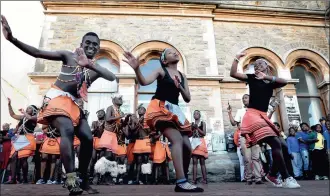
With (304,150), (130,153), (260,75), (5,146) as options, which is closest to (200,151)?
(130,153)

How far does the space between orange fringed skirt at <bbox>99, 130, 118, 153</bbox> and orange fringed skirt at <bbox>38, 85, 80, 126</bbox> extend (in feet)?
9.89

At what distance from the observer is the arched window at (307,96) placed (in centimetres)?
1019

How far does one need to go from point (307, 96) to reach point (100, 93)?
7.85m

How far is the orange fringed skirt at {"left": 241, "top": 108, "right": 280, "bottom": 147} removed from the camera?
12.9 ft

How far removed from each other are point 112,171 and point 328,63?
9.15 m

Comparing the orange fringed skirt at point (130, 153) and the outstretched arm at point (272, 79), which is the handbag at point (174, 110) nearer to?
the outstretched arm at point (272, 79)

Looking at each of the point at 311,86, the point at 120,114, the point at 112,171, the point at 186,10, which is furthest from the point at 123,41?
the point at 311,86

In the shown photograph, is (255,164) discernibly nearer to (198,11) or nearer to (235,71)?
(235,71)

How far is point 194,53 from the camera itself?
958cm

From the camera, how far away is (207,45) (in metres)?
9.73

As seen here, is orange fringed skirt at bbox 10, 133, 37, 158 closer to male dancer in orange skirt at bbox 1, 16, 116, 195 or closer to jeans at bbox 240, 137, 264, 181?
male dancer in orange skirt at bbox 1, 16, 116, 195

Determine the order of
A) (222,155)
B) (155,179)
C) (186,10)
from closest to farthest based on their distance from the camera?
(155,179) → (222,155) → (186,10)

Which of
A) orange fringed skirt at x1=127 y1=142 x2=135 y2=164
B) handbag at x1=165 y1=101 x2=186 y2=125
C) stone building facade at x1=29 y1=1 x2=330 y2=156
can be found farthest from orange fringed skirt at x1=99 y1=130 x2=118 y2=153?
handbag at x1=165 y1=101 x2=186 y2=125

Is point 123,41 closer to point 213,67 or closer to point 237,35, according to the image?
point 213,67
